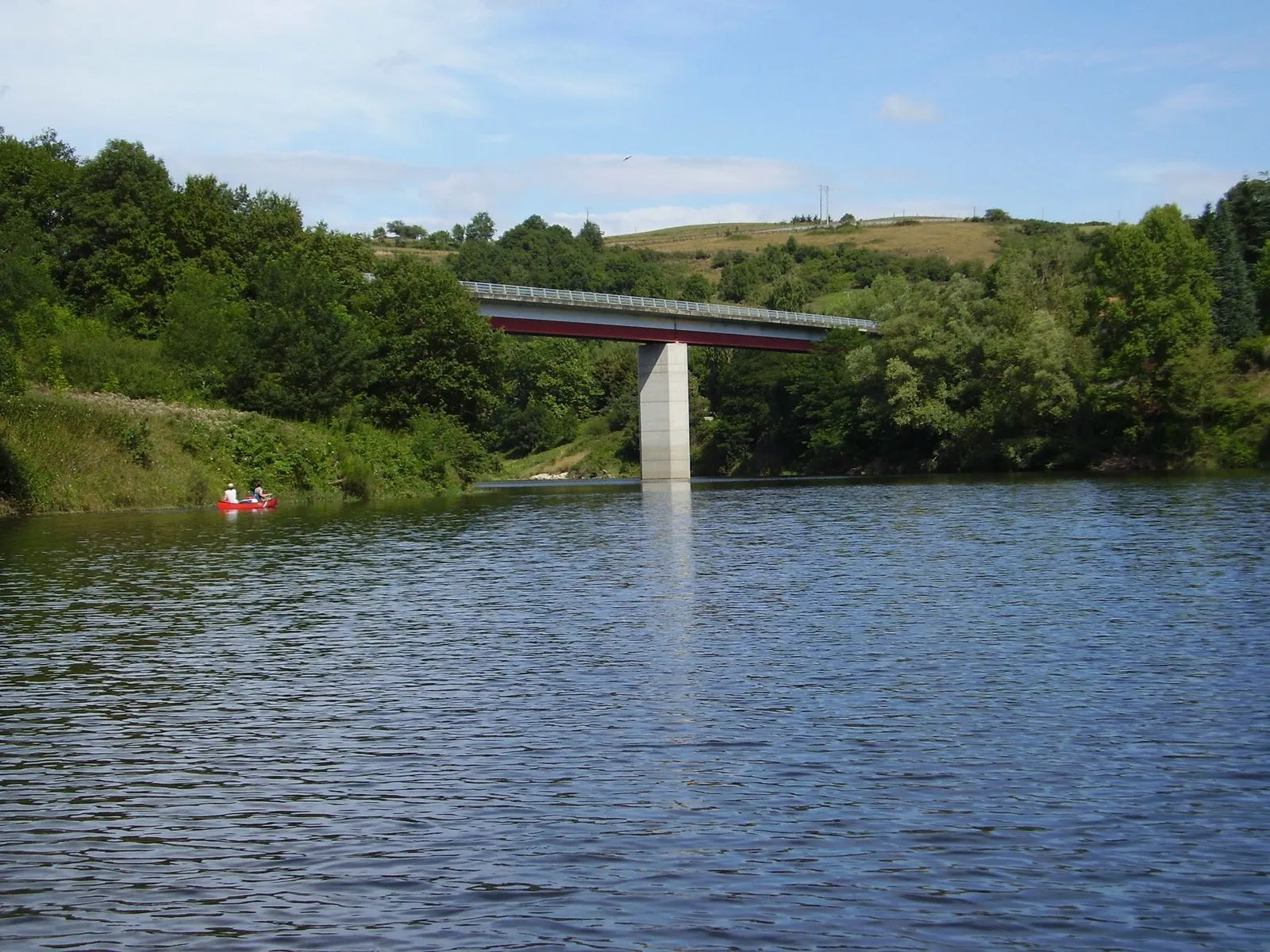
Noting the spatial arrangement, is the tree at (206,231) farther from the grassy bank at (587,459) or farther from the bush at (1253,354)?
the bush at (1253,354)

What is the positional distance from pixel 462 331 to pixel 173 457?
23425mm

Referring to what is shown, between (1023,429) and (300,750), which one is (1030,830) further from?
(1023,429)

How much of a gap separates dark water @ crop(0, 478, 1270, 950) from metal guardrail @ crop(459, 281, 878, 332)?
235ft

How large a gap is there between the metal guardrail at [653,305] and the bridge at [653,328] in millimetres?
87

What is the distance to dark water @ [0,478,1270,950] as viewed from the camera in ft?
30.7

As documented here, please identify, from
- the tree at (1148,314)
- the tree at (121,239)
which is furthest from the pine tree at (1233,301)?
the tree at (121,239)

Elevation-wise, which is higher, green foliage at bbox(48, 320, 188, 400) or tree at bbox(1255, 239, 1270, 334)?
tree at bbox(1255, 239, 1270, 334)

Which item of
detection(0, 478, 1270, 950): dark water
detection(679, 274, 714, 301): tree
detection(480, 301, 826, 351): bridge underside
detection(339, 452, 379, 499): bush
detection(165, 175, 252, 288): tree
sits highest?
detection(679, 274, 714, 301): tree

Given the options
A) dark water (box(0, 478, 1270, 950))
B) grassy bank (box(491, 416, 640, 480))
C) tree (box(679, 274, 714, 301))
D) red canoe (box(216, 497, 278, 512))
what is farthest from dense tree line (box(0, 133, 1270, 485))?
tree (box(679, 274, 714, 301))

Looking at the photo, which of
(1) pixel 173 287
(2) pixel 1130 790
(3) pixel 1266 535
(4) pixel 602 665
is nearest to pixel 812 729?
(2) pixel 1130 790

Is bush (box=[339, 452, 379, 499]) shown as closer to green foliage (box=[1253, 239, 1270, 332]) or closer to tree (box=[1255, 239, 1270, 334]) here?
tree (box=[1255, 239, 1270, 334])

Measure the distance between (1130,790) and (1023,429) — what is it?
91.5m

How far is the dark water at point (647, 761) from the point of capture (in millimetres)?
9367

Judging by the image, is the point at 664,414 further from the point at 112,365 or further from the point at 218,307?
the point at 112,365
